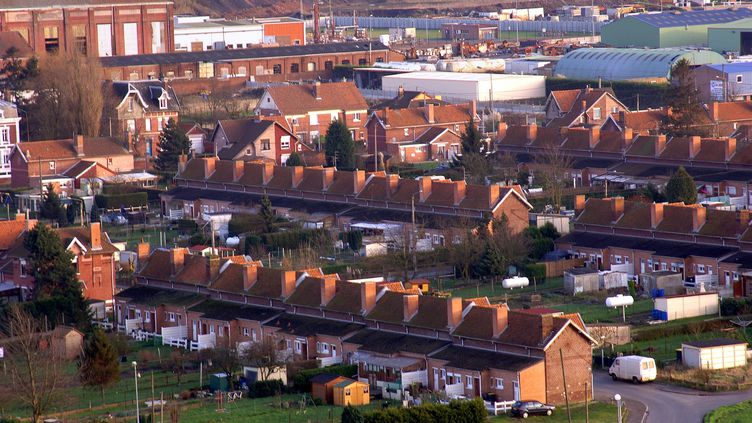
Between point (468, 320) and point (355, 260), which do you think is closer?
point (468, 320)

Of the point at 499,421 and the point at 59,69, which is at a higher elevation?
the point at 59,69

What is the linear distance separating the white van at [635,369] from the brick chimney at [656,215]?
367 inches

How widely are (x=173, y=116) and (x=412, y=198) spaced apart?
19.9 m

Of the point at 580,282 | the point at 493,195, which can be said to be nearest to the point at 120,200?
the point at 493,195

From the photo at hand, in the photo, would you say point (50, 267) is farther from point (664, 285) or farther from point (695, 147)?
point (695, 147)

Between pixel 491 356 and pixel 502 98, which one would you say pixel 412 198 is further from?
pixel 502 98

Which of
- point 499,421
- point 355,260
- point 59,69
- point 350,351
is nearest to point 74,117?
point 59,69

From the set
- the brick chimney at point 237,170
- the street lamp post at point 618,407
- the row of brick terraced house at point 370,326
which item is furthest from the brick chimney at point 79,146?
the street lamp post at point 618,407

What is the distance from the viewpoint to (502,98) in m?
67.1

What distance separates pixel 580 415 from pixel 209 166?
24.1 metres

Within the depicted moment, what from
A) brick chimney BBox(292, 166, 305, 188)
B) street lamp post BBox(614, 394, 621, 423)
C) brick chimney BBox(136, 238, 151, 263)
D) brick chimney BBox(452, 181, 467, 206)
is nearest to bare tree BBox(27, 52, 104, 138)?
brick chimney BBox(292, 166, 305, 188)

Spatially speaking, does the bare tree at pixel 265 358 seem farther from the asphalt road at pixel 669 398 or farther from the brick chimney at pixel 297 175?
the brick chimney at pixel 297 175

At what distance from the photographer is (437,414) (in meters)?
25.0

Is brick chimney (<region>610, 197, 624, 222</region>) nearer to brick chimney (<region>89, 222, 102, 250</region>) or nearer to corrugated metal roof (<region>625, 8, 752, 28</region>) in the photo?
brick chimney (<region>89, 222, 102, 250</region>)
